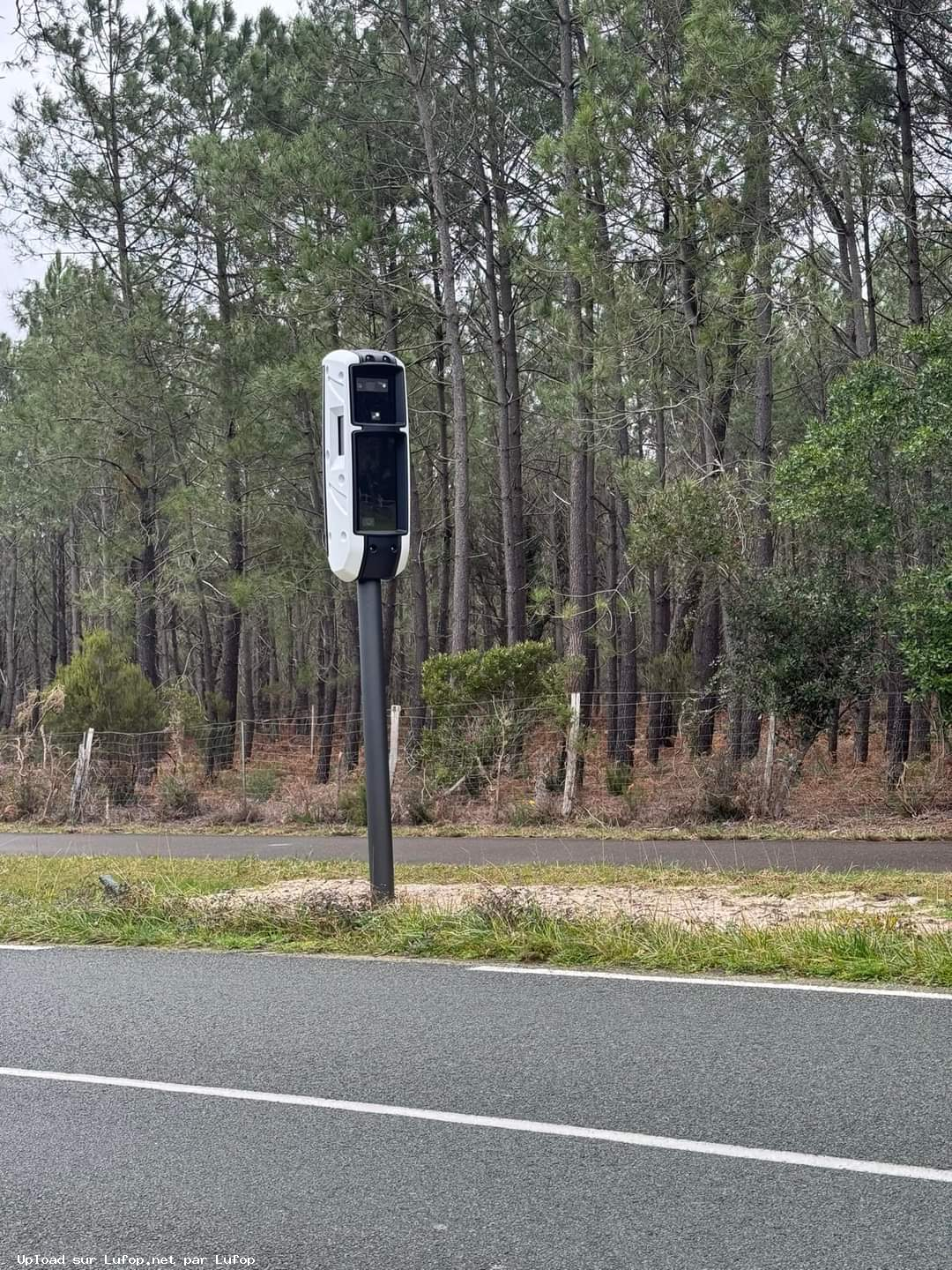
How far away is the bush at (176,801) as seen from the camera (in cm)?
2077

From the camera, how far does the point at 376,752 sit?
9.31 meters

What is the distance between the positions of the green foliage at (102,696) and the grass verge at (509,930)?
486 inches

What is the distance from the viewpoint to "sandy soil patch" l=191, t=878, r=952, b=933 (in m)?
8.47

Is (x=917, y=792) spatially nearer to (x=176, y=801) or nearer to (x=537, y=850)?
(x=537, y=850)

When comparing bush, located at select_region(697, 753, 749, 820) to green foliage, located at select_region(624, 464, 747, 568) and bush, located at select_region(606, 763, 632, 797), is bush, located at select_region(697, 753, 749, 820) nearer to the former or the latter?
bush, located at select_region(606, 763, 632, 797)

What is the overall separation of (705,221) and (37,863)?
43.4 feet

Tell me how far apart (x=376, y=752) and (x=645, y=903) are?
225cm

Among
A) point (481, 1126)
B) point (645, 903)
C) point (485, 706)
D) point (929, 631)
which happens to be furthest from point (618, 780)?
point (481, 1126)

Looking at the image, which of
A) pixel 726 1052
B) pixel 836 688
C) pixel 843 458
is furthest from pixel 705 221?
pixel 726 1052

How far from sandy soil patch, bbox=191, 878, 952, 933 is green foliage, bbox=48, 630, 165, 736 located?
14.8 metres

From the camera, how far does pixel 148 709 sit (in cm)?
2564

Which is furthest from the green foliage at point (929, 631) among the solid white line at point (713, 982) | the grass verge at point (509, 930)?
the solid white line at point (713, 982)

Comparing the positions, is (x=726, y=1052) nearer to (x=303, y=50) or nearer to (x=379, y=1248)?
(x=379, y=1248)

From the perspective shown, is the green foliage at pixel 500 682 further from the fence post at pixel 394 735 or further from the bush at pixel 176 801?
the bush at pixel 176 801
